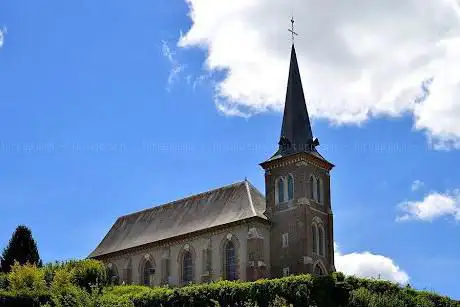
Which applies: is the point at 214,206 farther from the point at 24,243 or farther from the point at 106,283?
the point at 24,243

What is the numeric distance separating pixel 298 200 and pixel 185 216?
39.6 ft

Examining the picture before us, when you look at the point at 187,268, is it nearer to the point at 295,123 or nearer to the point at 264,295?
the point at 295,123

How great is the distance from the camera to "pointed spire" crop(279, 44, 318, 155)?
6122 cm

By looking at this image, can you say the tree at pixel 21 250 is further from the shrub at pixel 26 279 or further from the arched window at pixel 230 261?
the arched window at pixel 230 261

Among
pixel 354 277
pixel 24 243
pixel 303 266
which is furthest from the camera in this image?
pixel 24 243

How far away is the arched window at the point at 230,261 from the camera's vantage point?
58.1 meters

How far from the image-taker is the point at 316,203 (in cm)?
5956

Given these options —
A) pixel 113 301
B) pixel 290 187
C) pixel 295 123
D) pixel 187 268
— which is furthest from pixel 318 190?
pixel 113 301

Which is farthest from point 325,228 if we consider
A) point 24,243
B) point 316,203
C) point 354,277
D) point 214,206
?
point 24,243

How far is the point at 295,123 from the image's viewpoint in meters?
62.4

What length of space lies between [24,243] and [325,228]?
32086 mm

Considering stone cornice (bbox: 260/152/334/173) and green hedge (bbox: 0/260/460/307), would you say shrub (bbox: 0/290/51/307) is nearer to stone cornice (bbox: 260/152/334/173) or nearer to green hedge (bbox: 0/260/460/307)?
green hedge (bbox: 0/260/460/307)

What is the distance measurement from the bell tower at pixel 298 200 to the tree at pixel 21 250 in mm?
27275

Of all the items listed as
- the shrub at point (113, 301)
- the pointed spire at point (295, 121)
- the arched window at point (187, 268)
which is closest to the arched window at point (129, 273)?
the arched window at point (187, 268)
